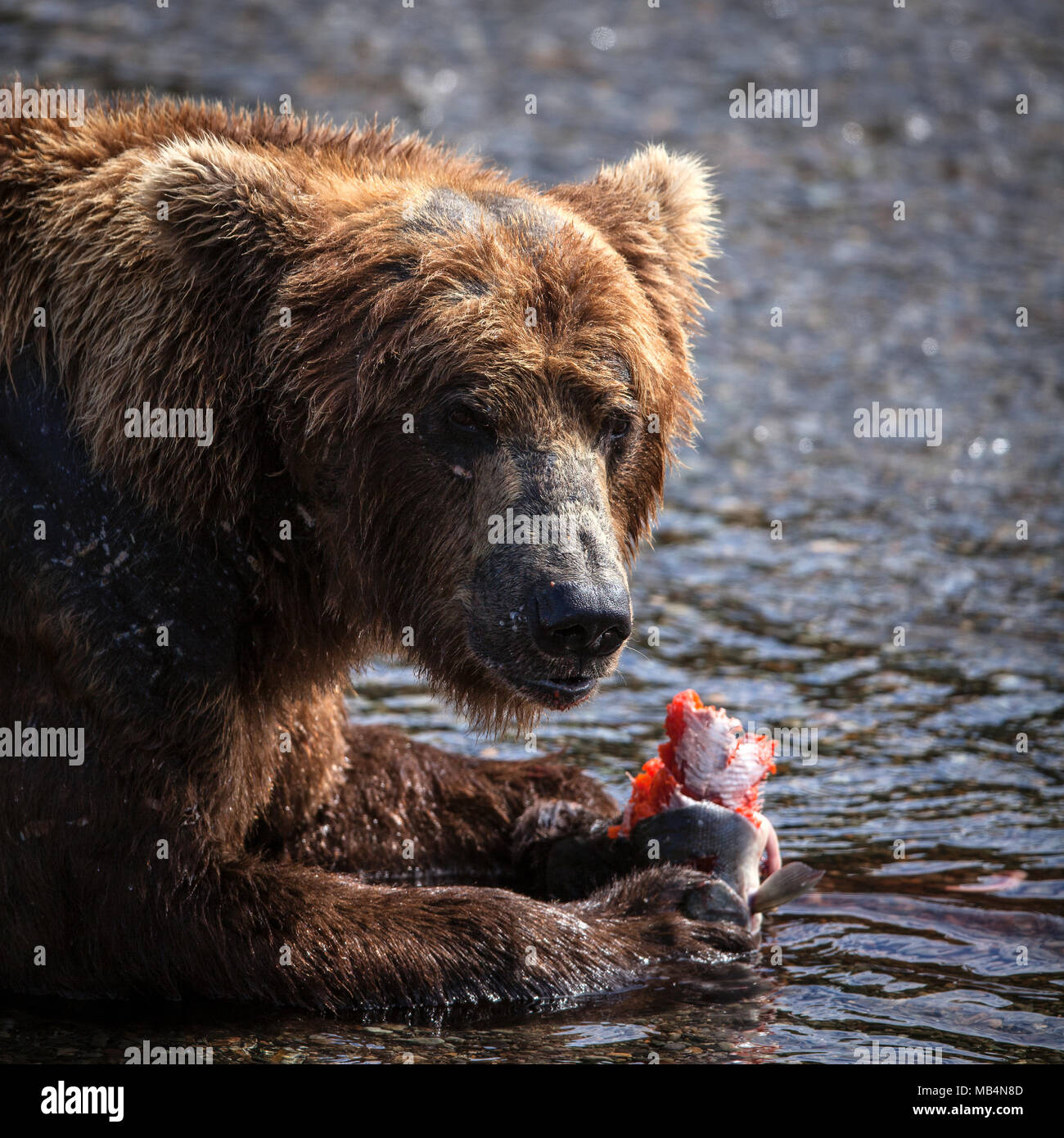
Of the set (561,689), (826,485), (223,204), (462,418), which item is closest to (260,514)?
(462,418)

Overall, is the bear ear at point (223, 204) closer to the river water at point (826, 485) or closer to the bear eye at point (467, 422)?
the bear eye at point (467, 422)

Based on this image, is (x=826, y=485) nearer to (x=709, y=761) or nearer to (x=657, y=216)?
(x=657, y=216)

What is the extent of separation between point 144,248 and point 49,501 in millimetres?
853

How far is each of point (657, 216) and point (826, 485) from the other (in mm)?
4848

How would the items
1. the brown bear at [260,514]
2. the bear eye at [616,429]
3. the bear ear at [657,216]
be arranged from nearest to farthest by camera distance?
the brown bear at [260,514]
the bear eye at [616,429]
the bear ear at [657,216]

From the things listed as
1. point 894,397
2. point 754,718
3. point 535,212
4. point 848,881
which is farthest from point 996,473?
point 535,212

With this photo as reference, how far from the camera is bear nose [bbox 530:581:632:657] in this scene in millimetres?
5043

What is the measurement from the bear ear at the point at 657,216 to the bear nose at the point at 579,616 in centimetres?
140

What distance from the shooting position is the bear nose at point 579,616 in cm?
504

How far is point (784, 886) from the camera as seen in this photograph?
5988 millimetres

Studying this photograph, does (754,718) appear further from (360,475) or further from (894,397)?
(894,397)

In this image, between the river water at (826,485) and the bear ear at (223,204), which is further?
the river water at (826,485)

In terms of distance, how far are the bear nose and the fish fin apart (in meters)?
1.29

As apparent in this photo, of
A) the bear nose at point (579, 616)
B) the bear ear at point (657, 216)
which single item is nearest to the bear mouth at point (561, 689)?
the bear nose at point (579, 616)
